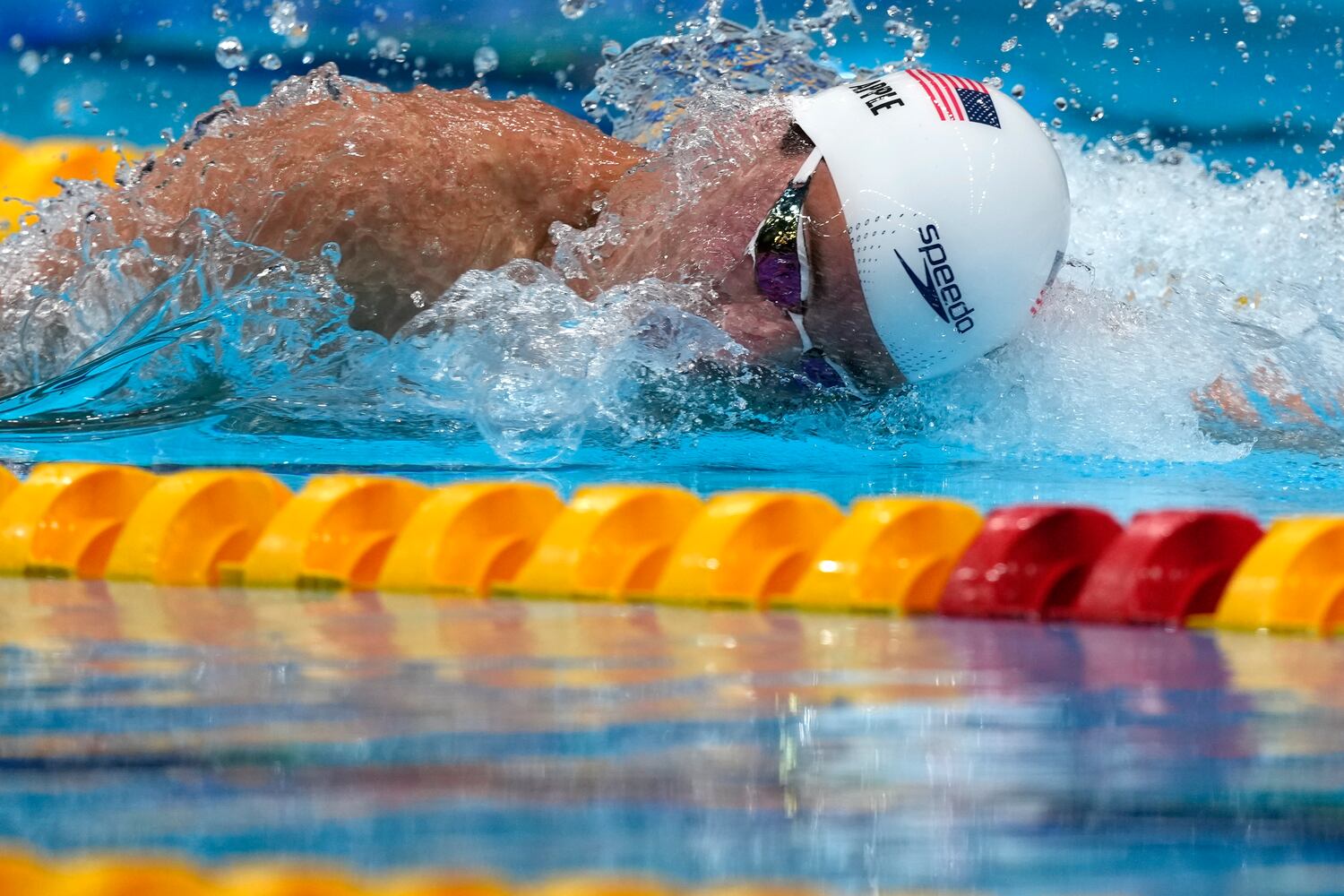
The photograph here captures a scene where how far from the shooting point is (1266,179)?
259 inches

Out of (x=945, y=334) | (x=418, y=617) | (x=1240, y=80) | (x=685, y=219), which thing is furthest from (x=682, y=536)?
(x=1240, y=80)

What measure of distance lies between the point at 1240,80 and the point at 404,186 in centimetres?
523

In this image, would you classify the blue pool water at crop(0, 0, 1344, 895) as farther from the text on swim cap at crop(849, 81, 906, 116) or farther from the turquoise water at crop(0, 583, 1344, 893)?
the text on swim cap at crop(849, 81, 906, 116)

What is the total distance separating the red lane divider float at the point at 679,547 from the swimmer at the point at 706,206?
34.0 inches

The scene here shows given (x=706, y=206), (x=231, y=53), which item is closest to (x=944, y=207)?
(x=706, y=206)

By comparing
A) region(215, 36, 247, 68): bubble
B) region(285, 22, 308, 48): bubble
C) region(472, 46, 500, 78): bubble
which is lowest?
region(472, 46, 500, 78): bubble

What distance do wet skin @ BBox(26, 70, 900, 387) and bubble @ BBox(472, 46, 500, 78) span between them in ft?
11.6

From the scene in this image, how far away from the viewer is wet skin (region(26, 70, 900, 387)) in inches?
115

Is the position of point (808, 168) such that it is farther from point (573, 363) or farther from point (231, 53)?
point (231, 53)

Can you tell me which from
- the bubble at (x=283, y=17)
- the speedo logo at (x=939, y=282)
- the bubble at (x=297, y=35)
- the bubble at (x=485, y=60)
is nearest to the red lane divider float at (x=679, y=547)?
the speedo logo at (x=939, y=282)

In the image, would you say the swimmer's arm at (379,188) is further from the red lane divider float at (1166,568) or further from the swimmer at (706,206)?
the red lane divider float at (1166,568)

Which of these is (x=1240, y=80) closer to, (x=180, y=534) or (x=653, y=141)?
(x=653, y=141)

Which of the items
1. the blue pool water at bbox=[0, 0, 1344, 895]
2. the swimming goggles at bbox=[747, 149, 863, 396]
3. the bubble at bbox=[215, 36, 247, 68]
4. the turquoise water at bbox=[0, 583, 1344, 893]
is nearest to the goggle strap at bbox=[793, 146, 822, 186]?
the swimming goggles at bbox=[747, 149, 863, 396]

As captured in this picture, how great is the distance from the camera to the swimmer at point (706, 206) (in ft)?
8.84
